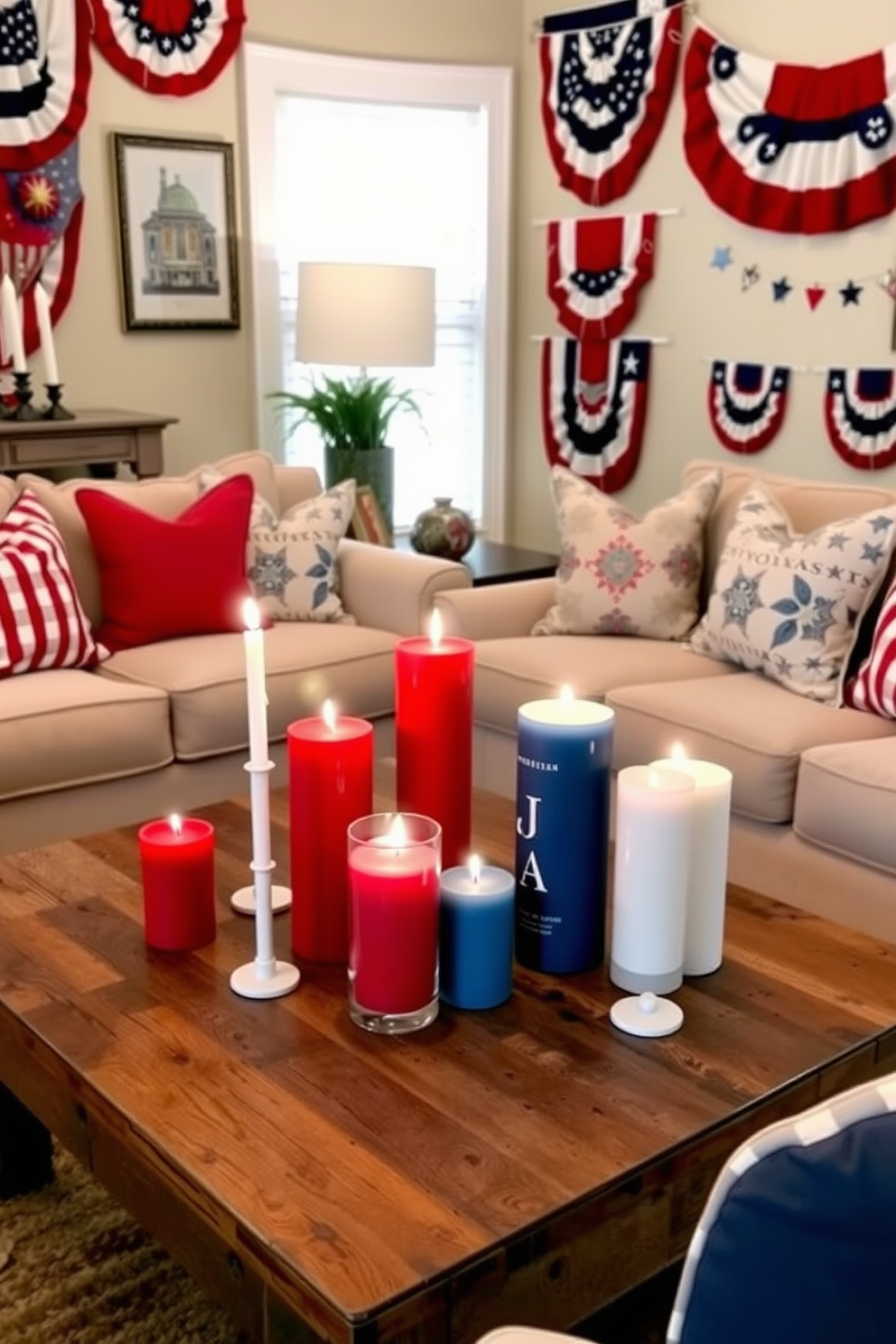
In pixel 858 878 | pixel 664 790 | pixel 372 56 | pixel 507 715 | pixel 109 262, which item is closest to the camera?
pixel 664 790

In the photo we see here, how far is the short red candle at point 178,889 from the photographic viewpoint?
1581 millimetres

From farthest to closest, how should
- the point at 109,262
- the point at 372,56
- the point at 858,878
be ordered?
1. the point at 372,56
2. the point at 109,262
3. the point at 858,878

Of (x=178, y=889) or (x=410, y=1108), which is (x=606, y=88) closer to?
(x=178, y=889)

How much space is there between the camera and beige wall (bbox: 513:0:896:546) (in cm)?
364

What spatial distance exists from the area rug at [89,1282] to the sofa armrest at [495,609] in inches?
65.0

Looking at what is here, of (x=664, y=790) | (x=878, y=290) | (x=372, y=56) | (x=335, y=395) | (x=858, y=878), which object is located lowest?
(x=858, y=878)

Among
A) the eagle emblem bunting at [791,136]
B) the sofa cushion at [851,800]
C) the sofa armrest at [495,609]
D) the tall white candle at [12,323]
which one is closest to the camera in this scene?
the sofa cushion at [851,800]

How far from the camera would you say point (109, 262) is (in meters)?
3.92

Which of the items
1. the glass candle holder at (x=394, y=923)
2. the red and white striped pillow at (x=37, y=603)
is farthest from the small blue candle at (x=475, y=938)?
the red and white striped pillow at (x=37, y=603)

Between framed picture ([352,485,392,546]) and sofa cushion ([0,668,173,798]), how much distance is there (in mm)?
1181

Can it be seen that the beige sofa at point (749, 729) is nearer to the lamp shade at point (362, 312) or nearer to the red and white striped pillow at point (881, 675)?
the red and white striped pillow at point (881, 675)

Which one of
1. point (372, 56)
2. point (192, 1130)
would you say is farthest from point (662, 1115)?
point (372, 56)

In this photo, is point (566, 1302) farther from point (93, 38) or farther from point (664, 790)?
point (93, 38)

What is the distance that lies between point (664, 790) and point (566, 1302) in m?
0.51
